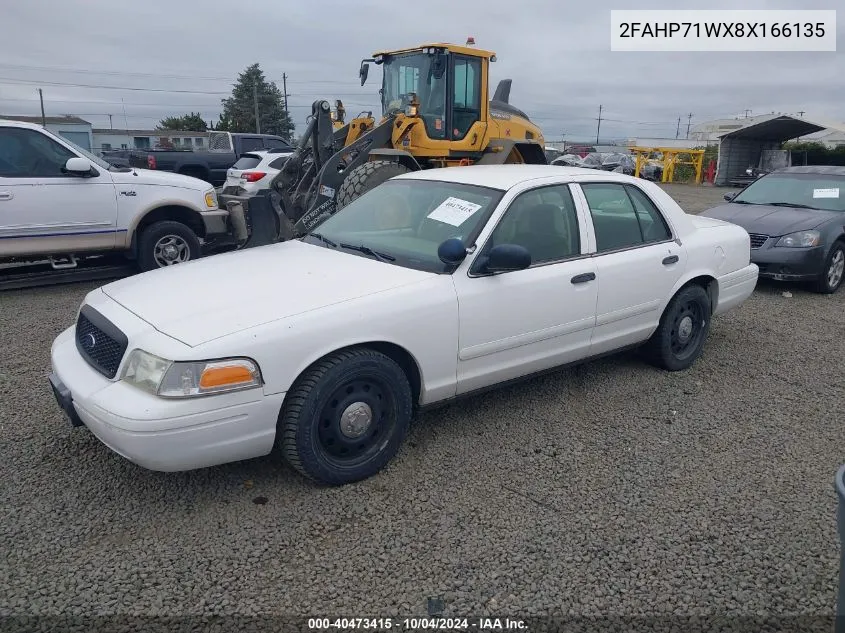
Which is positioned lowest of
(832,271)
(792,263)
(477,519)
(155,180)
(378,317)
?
(477,519)

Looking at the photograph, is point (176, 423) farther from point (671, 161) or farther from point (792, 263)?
point (671, 161)

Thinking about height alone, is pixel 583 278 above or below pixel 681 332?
above

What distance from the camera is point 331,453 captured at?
10.7 feet

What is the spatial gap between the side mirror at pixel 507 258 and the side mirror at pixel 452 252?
0.16 m

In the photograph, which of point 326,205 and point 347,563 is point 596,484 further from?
point 326,205

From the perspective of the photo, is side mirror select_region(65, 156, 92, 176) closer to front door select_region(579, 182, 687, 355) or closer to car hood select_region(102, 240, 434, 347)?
car hood select_region(102, 240, 434, 347)

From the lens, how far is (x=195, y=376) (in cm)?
282


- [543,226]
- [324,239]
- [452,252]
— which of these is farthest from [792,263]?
[324,239]

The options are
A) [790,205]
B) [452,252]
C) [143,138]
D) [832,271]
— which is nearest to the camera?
[452,252]

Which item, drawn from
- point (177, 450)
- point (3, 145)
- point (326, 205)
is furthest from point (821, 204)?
point (3, 145)

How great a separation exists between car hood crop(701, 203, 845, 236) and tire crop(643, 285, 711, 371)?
3.41 meters

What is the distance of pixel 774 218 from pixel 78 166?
316 inches

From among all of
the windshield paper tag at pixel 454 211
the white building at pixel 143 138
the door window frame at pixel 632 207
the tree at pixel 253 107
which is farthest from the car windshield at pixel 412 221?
the tree at pixel 253 107

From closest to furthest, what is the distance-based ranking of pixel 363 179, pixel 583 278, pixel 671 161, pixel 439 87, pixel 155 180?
1. pixel 583 278
2. pixel 155 180
3. pixel 363 179
4. pixel 439 87
5. pixel 671 161
